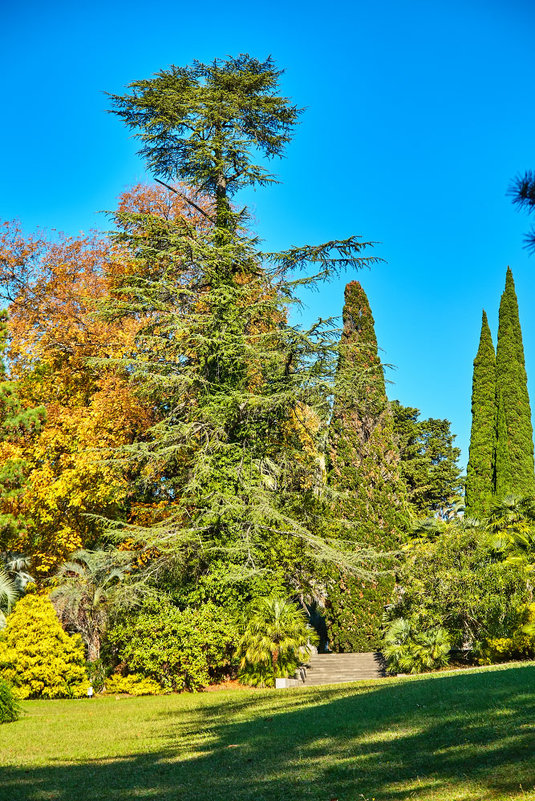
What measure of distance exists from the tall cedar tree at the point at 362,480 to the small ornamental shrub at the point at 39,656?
736 cm

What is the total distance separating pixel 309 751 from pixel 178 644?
426 inches

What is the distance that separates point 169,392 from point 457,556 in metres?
9.10

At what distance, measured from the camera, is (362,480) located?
859 inches

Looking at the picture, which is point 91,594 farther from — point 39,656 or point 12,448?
point 12,448

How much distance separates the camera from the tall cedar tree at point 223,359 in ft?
60.8

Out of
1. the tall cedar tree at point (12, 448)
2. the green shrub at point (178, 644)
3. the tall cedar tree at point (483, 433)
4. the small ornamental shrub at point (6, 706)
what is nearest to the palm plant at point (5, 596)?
the tall cedar tree at point (12, 448)

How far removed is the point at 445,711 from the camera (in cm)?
785

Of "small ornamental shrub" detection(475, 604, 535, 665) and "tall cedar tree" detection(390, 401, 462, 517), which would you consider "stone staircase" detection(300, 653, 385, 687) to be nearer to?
"small ornamental shrub" detection(475, 604, 535, 665)

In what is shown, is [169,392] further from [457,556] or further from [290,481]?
[457,556]

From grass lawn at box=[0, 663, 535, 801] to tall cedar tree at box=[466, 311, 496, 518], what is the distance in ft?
63.7

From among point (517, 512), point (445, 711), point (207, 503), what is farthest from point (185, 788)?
point (517, 512)

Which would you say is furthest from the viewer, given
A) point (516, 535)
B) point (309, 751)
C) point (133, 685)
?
point (516, 535)

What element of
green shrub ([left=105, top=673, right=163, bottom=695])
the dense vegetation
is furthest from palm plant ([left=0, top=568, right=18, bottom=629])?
green shrub ([left=105, top=673, right=163, bottom=695])

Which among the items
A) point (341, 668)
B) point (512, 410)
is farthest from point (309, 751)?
point (512, 410)
